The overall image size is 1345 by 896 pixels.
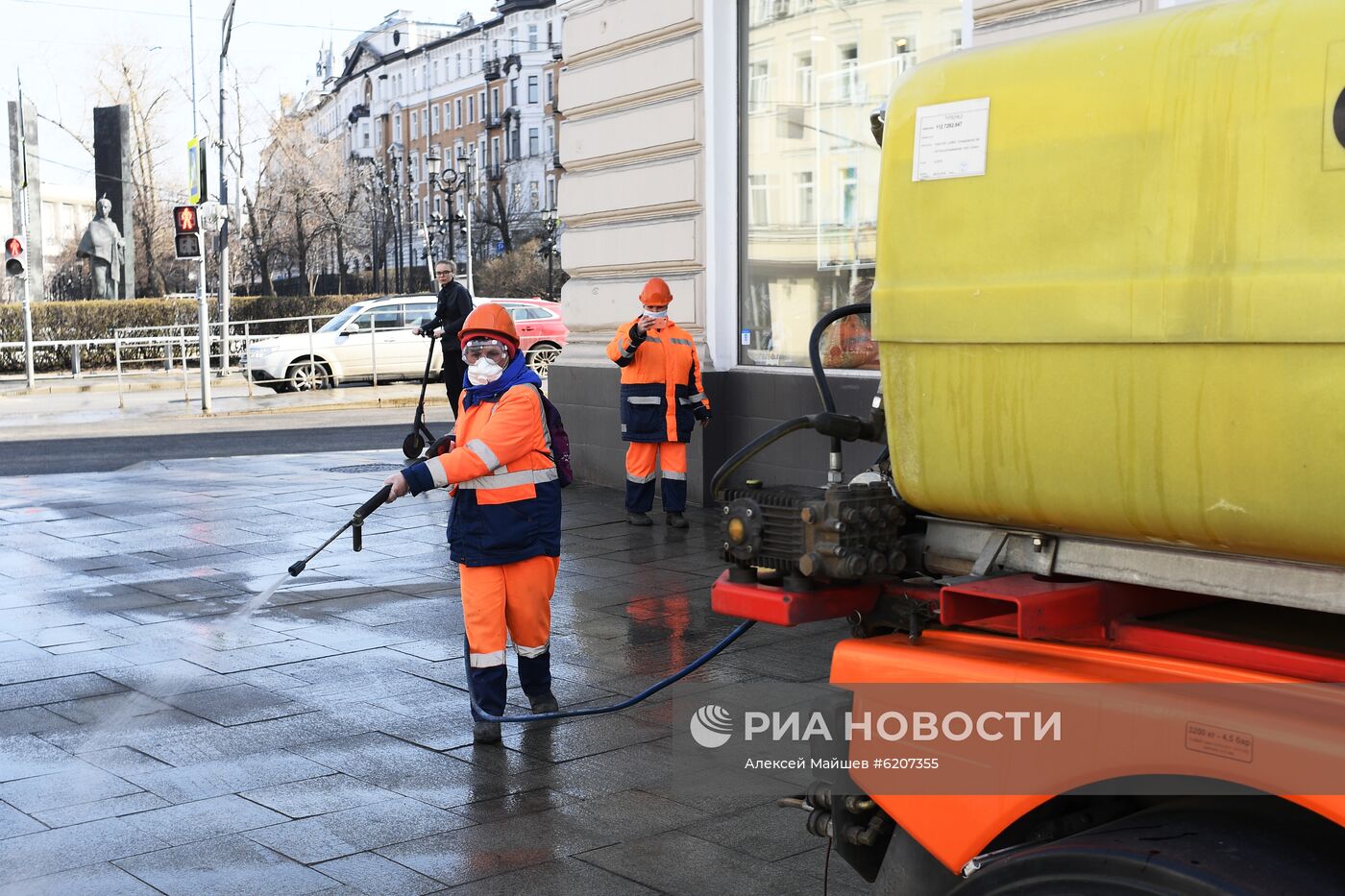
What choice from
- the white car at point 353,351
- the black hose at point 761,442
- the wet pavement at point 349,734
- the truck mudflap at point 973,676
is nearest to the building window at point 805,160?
the wet pavement at point 349,734

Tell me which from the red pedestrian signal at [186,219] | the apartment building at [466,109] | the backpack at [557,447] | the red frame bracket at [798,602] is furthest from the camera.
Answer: the apartment building at [466,109]

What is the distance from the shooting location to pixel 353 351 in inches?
1054

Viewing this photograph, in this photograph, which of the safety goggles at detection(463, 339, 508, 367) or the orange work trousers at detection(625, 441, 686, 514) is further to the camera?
the orange work trousers at detection(625, 441, 686, 514)

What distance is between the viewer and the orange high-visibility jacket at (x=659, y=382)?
34.0ft

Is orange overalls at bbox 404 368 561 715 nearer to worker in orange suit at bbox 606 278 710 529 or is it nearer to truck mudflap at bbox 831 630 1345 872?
truck mudflap at bbox 831 630 1345 872

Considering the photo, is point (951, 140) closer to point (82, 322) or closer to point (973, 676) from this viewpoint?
point (973, 676)

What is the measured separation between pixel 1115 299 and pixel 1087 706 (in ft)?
2.09

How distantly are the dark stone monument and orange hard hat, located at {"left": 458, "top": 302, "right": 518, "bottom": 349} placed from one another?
122 ft

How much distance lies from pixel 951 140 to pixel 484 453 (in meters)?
3.28

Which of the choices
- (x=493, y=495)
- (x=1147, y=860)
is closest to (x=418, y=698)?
(x=493, y=495)

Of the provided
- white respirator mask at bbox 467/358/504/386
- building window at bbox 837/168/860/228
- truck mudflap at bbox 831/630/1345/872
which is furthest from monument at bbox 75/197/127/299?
truck mudflap at bbox 831/630/1345/872

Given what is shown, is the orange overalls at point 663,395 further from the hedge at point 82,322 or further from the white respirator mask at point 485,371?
the hedge at point 82,322

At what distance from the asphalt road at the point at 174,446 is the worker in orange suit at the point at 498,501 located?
10.9 meters

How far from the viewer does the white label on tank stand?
8.33ft
